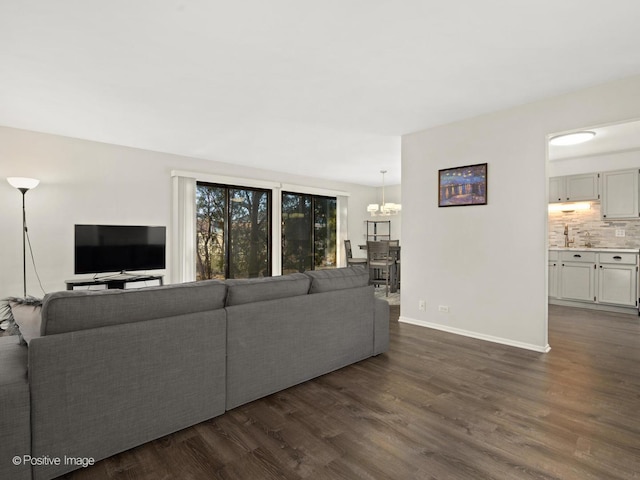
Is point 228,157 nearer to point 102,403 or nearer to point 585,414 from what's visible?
point 102,403

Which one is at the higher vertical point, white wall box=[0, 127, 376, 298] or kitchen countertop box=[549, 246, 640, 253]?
white wall box=[0, 127, 376, 298]

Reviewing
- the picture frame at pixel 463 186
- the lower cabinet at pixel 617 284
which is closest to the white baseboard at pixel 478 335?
the picture frame at pixel 463 186

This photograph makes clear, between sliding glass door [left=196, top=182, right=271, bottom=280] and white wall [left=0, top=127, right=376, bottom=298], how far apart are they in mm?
688

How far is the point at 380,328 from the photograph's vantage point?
10.5 feet

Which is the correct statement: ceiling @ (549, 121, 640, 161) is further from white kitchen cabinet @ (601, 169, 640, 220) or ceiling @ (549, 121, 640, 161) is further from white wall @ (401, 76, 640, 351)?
white wall @ (401, 76, 640, 351)

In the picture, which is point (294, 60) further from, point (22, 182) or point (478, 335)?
point (22, 182)

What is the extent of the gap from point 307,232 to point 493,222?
4.75 m

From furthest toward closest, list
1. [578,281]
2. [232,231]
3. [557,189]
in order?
[232,231] < [557,189] < [578,281]

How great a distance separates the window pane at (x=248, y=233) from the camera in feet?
21.2

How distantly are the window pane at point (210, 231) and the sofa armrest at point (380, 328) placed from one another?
3.92 metres

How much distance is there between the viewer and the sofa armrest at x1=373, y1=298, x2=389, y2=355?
314 cm

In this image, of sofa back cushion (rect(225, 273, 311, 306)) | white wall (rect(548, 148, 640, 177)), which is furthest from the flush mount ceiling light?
sofa back cushion (rect(225, 273, 311, 306))

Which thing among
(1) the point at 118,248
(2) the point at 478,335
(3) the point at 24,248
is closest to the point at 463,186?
(2) the point at 478,335

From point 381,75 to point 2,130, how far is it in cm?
472
